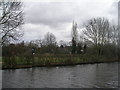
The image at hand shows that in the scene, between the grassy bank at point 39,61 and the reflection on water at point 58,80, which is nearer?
the reflection on water at point 58,80

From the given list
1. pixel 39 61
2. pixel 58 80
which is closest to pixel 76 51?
pixel 39 61

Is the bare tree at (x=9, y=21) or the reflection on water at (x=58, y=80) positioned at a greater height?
the bare tree at (x=9, y=21)

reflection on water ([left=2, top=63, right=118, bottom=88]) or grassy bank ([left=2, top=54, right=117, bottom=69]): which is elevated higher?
grassy bank ([left=2, top=54, right=117, bottom=69])

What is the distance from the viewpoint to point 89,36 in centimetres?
6412

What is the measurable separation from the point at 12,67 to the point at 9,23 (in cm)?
762

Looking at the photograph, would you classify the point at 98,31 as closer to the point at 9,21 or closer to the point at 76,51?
the point at 76,51

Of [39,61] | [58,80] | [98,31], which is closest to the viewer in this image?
[58,80]

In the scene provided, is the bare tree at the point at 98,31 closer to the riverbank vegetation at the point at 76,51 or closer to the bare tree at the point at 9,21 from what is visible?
the riverbank vegetation at the point at 76,51

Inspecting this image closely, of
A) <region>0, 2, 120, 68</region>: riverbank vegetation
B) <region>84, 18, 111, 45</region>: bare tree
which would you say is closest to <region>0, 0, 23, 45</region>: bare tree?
<region>0, 2, 120, 68</region>: riverbank vegetation

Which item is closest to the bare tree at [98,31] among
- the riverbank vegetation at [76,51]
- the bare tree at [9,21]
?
the riverbank vegetation at [76,51]

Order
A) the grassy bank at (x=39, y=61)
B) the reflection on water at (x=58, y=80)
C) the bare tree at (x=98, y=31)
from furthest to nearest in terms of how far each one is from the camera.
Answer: the bare tree at (x=98, y=31) < the grassy bank at (x=39, y=61) < the reflection on water at (x=58, y=80)

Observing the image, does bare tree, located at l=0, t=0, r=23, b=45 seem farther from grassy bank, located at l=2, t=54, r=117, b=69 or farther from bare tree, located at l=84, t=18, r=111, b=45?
bare tree, located at l=84, t=18, r=111, b=45

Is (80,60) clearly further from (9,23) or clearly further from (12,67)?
(9,23)

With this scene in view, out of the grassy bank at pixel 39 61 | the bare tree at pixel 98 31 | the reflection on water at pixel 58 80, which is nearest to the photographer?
the reflection on water at pixel 58 80
